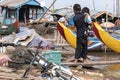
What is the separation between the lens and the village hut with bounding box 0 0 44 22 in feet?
124

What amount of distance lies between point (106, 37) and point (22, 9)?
2565cm

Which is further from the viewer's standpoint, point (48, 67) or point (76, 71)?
point (76, 71)

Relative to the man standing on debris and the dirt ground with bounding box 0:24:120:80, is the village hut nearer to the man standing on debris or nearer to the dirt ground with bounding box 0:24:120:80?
the dirt ground with bounding box 0:24:120:80

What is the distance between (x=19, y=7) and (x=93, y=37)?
2066 centimetres

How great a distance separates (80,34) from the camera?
403 inches

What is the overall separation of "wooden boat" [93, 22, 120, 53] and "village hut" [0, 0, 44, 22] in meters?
22.7

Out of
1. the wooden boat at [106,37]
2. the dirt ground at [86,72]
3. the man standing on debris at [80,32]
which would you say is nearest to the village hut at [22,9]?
the wooden boat at [106,37]

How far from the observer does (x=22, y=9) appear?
40062 mm

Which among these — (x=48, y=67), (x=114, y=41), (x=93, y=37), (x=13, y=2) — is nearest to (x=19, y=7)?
(x=13, y=2)

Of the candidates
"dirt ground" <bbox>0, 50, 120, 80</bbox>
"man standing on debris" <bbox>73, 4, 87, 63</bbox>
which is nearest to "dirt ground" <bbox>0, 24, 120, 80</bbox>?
"dirt ground" <bbox>0, 50, 120, 80</bbox>

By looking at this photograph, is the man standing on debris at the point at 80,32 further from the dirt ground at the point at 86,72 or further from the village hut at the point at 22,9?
the village hut at the point at 22,9

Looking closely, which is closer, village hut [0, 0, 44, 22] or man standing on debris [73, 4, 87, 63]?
man standing on debris [73, 4, 87, 63]

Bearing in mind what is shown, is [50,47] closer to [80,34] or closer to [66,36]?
[66,36]

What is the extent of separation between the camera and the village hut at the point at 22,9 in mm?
37938
